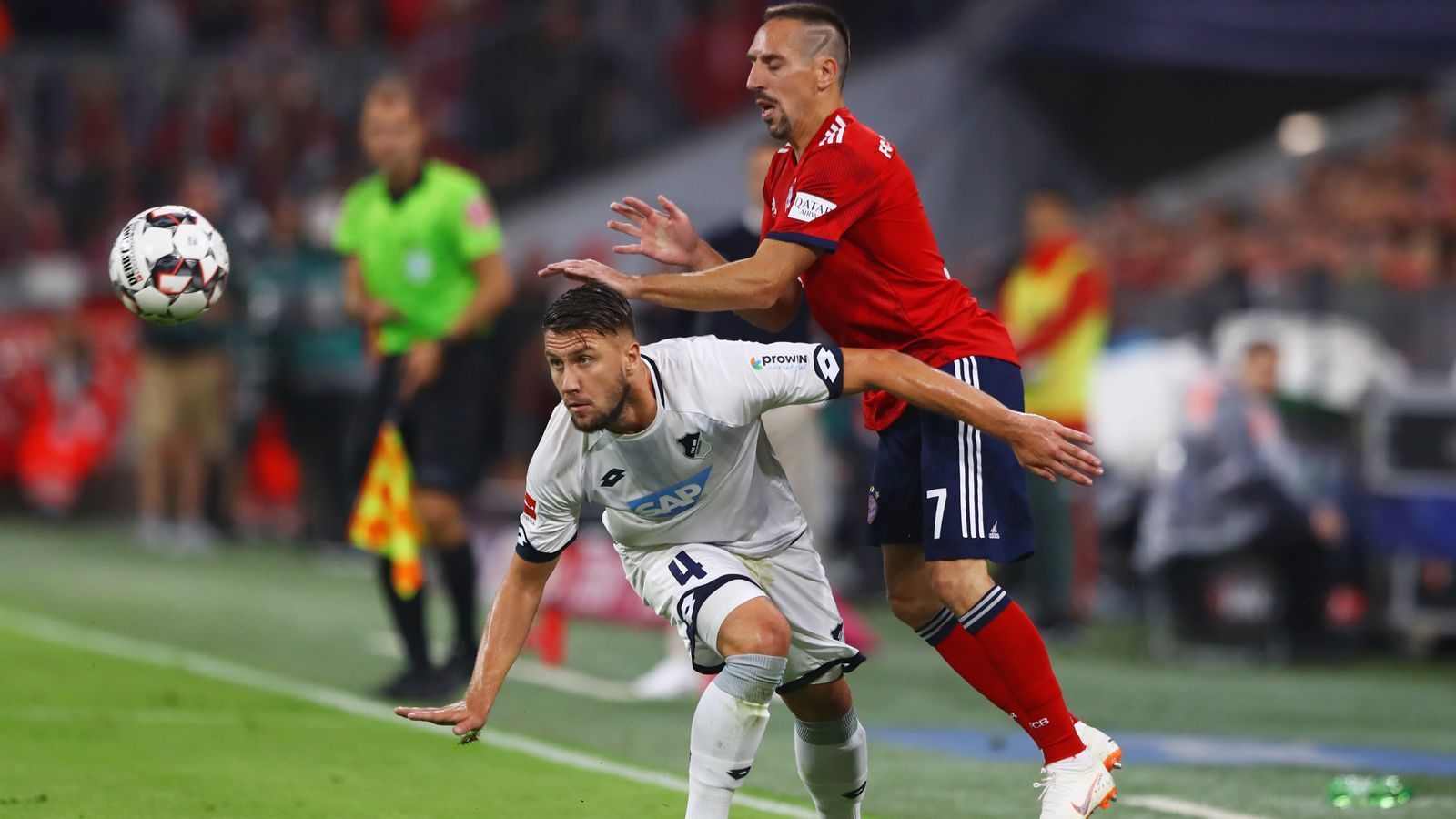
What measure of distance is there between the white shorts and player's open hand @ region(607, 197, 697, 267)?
32.7 inches

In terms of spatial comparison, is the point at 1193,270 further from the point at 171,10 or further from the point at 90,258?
the point at 171,10

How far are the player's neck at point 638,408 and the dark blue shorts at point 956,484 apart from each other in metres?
0.89

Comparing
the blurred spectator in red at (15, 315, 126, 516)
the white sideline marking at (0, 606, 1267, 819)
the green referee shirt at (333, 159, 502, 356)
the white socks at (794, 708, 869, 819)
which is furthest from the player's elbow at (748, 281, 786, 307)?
the blurred spectator in red at (15, 315, 126, 516)

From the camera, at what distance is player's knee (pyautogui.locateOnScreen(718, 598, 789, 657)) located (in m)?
5.16

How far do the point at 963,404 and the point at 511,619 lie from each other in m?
1.32

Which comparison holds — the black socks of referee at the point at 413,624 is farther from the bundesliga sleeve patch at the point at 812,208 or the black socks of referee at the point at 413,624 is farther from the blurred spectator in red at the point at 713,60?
the blurred spectator in red at the point at 713,60

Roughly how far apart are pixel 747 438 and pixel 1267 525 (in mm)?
6044

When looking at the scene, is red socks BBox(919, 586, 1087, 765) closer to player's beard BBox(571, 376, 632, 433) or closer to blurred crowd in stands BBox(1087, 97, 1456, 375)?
player's beard BBox(571, 376, 632, 433)

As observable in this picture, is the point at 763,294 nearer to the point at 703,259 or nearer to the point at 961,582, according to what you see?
the point at 703,259

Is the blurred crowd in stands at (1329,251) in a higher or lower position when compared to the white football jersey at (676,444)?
higher

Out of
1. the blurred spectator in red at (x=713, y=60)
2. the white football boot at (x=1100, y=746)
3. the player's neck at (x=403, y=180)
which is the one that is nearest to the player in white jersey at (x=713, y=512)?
the white football boot at (x=1100, y=746)

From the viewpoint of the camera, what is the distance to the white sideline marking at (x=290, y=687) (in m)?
6.88

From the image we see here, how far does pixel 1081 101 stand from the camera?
63.3 feet

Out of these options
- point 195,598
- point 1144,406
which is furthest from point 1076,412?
point 195,598
